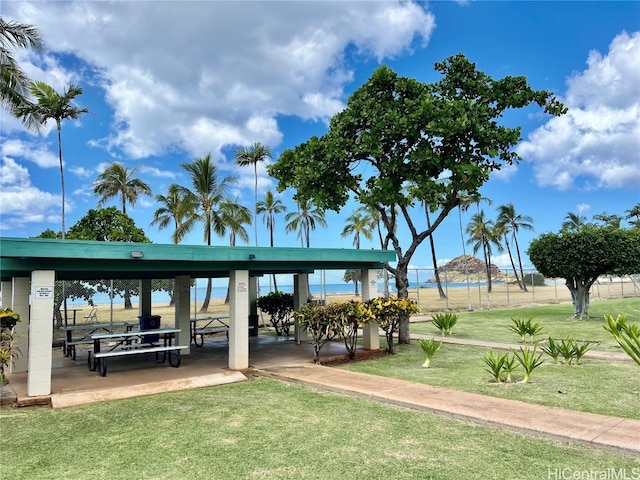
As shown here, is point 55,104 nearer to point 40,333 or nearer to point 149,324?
point 149,324

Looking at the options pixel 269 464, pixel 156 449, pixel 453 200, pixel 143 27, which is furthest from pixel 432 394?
pixel 143 27

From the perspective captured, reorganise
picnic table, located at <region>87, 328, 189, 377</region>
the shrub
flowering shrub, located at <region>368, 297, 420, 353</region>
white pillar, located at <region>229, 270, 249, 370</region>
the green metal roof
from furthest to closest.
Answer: the shrub, flowering shrub, located at <region>368, 297, 420, 353</region>, white pillar, located at <region>229, 270, 249, 370</region>, picnic table, located at <region>87, 328, 189, 377</region>, the green metal roof

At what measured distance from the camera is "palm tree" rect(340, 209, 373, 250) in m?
42.5

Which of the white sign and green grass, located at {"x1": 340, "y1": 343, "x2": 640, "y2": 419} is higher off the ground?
the white sign

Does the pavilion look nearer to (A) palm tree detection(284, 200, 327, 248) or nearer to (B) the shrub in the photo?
(B) the shrub

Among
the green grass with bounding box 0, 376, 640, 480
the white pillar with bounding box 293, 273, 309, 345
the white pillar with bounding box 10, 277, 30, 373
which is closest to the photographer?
the green grass with bounding box 0, 376, 640, 480

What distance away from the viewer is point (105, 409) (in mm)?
6668

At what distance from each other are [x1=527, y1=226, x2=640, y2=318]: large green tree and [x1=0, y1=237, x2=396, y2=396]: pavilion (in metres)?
11.4

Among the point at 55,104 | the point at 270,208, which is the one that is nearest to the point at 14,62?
the point at 55,104

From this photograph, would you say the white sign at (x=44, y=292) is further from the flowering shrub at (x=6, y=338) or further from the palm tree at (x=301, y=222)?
the palm tree at (x=301, y=222)

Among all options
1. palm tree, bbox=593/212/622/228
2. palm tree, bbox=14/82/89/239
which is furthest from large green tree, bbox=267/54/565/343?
palm tree, bbox=593/212/622/228

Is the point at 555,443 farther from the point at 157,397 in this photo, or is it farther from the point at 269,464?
the point at 157,397

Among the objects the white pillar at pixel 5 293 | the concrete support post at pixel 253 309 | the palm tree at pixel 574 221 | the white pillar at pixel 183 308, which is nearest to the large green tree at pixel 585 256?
the concrete support post at pixel 253 309

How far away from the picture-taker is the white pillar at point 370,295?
462 inches
